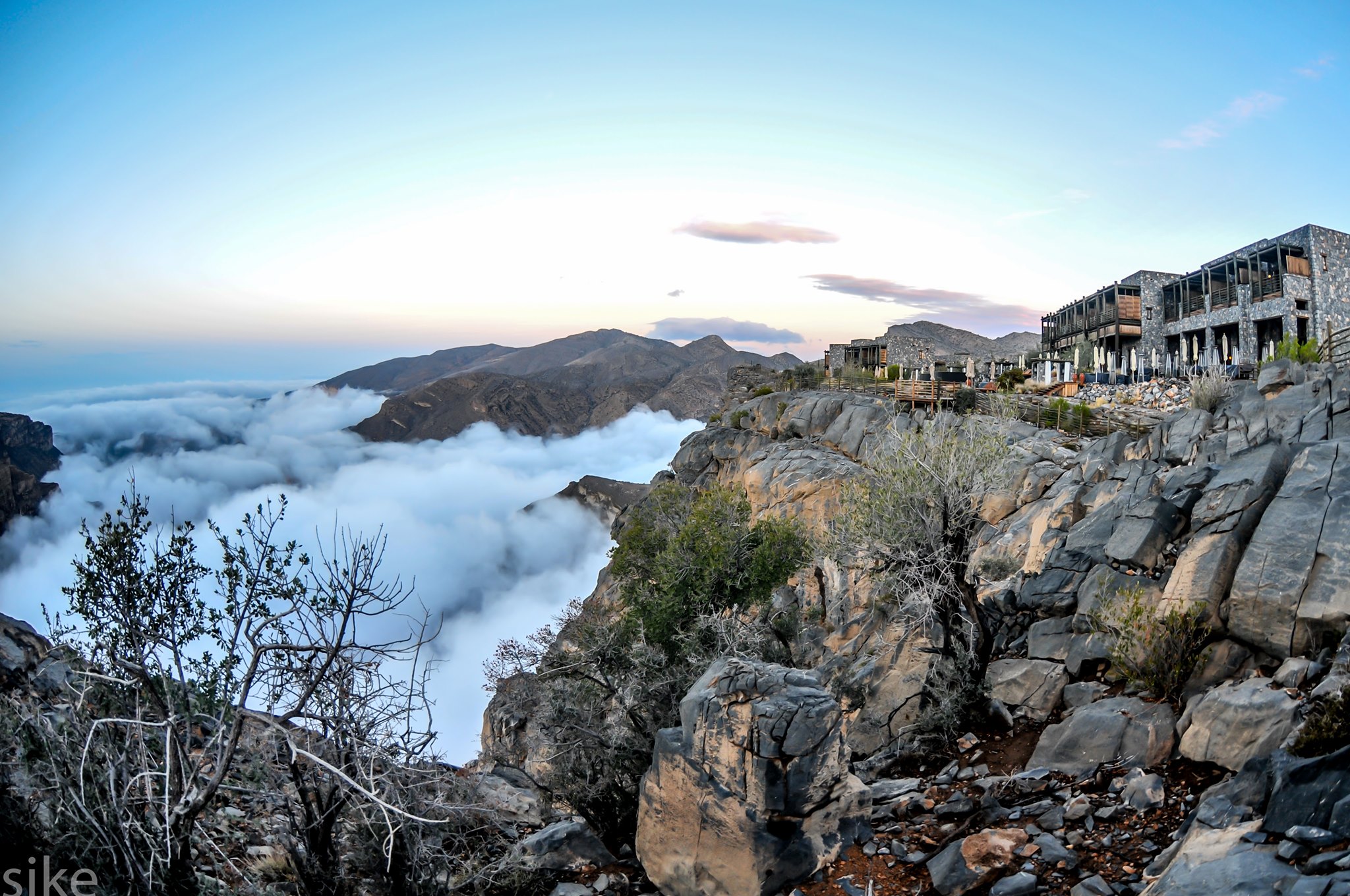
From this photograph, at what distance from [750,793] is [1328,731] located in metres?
5.65

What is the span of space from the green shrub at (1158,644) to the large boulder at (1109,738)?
0.36 m

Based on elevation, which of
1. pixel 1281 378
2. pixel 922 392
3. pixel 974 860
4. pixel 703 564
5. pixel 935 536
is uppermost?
pixel 922 392

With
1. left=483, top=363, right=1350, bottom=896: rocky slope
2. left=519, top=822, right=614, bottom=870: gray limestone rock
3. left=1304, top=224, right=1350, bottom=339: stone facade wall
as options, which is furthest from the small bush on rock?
left=1304, top=224, right=1350, bottom=339: stone facade wall

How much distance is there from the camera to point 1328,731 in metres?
6.47

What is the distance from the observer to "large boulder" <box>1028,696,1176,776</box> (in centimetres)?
895

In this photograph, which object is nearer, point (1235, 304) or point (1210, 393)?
point (1210, 393)

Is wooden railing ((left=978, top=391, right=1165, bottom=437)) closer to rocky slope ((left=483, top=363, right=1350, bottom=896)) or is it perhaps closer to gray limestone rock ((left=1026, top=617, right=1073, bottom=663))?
rocky slope ((left=483, top=363, right=1350, bottom=896))

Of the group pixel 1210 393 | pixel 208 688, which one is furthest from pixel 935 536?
pixel 1210 393

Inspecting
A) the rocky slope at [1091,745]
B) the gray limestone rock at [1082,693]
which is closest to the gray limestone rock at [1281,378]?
the rocky slope at [1091,745]

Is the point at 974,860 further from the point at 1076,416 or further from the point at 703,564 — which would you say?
the point at 1076,416

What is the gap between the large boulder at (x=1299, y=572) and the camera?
8945mm

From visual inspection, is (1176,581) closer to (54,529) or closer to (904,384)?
(904,384)

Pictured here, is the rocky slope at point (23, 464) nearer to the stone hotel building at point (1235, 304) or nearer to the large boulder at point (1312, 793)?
the large boulder at point (1312, 793)

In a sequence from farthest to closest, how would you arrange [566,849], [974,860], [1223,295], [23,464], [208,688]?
1. [1223,295]
2. [23,464]
3. [566,849]
4. [208,688]
5. [974,860]
